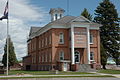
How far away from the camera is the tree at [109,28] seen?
60750 millimetres

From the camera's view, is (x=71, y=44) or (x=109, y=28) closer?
(x=71, y=44)

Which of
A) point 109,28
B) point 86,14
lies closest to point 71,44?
point 109,28

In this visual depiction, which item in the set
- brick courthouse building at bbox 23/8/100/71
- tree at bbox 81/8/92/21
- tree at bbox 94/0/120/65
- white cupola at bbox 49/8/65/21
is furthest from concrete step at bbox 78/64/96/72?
tree at bbox 81/8/92/21

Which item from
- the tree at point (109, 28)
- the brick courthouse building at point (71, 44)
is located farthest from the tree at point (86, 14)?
the brick courthouse building at point (71, 44)

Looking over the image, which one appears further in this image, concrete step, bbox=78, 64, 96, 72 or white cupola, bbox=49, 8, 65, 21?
white cupola, bbox=49, 8, 65, 21

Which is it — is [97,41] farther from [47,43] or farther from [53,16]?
[53,16]

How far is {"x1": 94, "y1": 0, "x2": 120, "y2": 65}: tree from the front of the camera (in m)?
60.8

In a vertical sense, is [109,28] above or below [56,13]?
below

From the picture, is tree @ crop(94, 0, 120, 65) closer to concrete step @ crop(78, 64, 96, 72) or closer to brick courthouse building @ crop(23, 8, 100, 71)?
brick courthouse building @ crop(23, 8, 100, 71)

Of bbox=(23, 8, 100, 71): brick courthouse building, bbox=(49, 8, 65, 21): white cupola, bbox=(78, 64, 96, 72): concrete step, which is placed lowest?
bbox=(78, 64, 96, 72): concrete step

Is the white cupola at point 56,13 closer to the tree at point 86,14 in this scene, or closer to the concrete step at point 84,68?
the tree at point 86,14

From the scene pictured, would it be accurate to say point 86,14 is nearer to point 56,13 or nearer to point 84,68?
point 56,13

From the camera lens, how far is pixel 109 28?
200ft

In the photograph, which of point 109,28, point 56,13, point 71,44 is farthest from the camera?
point 56,13
